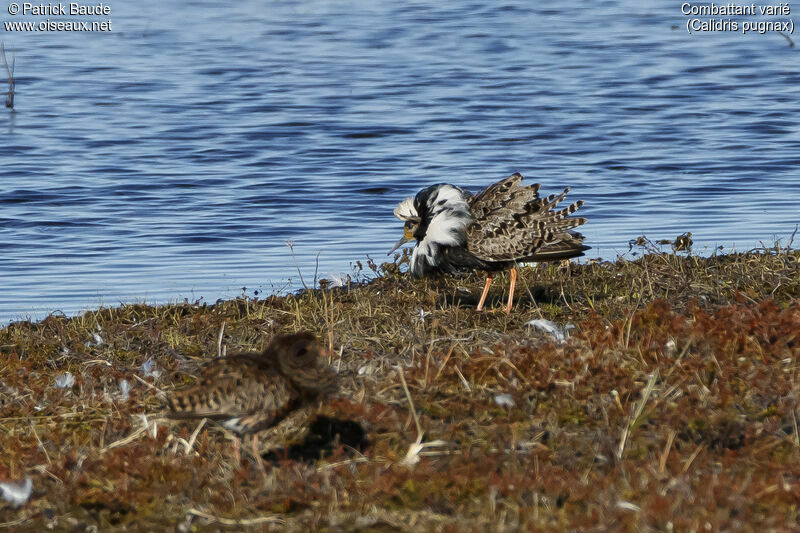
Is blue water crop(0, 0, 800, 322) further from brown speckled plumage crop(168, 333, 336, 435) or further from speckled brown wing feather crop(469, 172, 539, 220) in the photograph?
brown speckled plumage crop(168, 333, 336, 435)

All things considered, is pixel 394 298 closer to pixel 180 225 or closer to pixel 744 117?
pixel 180 225

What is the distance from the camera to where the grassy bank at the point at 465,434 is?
5.23 meters

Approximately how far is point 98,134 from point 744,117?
12569 millimetres

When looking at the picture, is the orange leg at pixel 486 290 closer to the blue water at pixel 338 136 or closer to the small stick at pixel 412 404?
the blue water at pixel 338 136

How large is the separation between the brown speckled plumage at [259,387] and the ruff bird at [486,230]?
4326 millimetres

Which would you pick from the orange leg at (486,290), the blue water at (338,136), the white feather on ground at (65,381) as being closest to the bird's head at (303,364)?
the white feather on ground at (65,381)

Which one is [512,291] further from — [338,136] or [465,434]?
[338,136]

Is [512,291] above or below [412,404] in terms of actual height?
below

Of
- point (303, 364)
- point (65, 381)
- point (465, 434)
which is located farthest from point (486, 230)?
point (303, 364)

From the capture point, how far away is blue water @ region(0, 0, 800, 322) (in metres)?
15.2

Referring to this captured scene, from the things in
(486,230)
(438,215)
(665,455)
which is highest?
(438,215)

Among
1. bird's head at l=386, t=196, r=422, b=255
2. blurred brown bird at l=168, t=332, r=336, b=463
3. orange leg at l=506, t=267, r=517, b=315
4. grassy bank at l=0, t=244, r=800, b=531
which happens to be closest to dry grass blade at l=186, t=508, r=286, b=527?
grassy bank at l=0, t=244, r=800, b=531

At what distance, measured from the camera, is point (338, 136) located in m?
22.3

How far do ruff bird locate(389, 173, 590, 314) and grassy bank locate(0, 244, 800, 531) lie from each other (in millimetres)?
1687
